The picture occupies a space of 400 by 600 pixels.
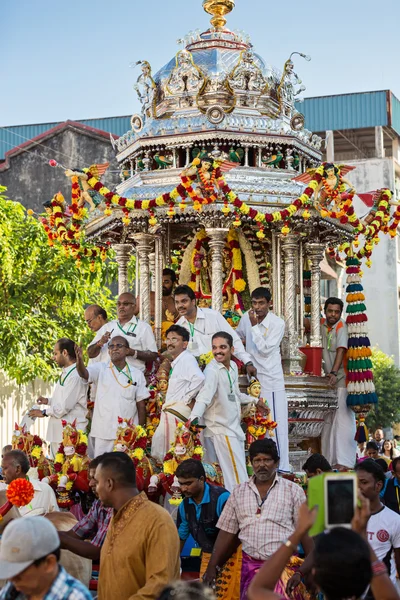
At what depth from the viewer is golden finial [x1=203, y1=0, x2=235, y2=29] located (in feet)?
45.8

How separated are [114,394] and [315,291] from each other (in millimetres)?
3965

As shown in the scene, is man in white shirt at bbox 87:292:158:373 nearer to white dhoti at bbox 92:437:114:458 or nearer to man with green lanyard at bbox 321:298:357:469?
white dhoti at bbox 92:437:114:458

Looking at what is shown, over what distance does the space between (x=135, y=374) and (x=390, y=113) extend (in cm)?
3116

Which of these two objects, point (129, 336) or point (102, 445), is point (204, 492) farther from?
point (129, 336)

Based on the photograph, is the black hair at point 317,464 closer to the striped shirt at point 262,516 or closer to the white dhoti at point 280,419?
the striped shirt at point 262,516

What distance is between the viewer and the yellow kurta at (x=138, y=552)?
210 inches

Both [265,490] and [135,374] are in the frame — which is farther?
[135,374]

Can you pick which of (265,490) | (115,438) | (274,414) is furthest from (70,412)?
(265,490)

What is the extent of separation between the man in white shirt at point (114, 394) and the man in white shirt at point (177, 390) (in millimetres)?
435

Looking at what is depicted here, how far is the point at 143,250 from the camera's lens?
40.7 ft

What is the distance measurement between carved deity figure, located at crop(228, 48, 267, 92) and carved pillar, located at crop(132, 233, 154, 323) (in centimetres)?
233

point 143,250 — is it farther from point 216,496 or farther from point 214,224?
point 216,496

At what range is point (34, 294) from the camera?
1983cm

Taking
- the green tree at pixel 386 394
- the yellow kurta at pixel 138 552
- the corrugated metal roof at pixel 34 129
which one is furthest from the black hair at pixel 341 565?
the corrugated metal roof at pixel 34 129
